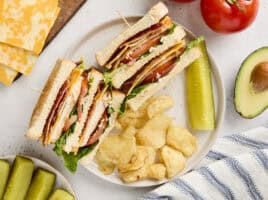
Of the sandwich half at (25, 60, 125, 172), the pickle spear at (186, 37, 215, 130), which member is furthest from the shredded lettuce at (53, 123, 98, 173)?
the pickle spear at (186, 37, 215, 130)

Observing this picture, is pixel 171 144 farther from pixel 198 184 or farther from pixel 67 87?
pixel 67 87

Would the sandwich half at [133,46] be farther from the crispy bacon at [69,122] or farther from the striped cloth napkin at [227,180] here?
the striped cloth napkin at [227,180]

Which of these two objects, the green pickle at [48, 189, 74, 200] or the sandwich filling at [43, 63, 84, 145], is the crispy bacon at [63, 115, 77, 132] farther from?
the green pickle at [48, 189, 74, 200]

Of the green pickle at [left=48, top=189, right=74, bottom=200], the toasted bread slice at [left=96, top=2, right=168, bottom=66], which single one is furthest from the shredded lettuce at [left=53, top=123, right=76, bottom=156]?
the toasted bread slice at [left=96, top=2, right=168, bottom=66]

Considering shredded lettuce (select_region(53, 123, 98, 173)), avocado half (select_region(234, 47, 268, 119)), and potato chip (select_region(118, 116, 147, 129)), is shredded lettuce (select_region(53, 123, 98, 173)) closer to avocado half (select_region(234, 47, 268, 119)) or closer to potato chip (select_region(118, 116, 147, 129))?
potato chip (select_region(118, 116, 147, 129))

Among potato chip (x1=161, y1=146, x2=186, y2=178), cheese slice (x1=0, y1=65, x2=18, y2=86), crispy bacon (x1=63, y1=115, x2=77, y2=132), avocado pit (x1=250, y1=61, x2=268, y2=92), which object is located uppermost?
cheese slice (x1=0, y1=65, x2=18, y2=86)

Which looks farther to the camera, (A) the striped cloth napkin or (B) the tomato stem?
Result: (A) the striped cloth napkin

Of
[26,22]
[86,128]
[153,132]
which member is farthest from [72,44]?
[153,132]

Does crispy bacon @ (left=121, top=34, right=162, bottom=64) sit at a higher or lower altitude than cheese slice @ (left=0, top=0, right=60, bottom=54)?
lower

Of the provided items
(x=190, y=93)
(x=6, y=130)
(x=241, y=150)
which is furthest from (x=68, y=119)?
(x=241, y=150)
